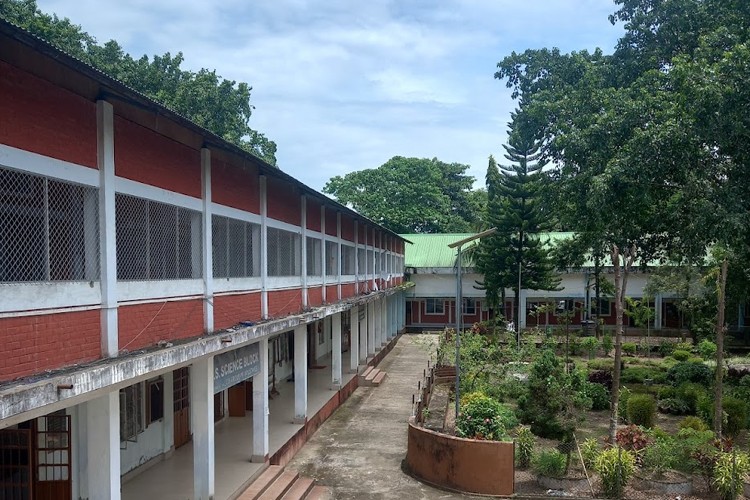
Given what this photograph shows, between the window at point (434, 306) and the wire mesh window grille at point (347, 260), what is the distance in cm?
1730

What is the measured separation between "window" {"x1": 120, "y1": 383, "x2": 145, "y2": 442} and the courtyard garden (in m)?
5.28

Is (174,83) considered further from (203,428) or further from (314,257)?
(203,428)

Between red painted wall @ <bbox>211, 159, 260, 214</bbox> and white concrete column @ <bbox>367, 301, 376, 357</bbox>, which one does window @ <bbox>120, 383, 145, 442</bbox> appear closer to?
red painted wall @ <bbox>211, 159, 260, 214</bbox>

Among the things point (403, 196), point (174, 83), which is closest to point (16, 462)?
point (174, 83)

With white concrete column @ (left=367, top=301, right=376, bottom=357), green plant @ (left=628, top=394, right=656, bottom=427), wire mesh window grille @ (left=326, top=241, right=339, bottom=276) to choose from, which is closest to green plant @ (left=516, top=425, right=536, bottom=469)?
green plant @ (left=628, top=394, right=656, bottom=427)

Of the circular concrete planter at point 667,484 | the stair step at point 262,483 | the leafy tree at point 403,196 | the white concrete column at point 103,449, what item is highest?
the leafy tree at point 403,196

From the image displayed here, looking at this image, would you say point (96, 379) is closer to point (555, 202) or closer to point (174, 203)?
point (174, 203)

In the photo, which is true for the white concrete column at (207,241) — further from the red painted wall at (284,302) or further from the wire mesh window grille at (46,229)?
the red painted wall at (284,302)

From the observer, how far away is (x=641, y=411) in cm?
1434

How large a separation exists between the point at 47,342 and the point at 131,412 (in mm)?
5101

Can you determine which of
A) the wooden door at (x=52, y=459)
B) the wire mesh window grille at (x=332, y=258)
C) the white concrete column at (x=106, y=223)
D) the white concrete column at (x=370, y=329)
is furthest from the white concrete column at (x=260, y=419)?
the white concrete column at (x=370, y=329)

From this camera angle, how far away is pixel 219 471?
973 centimetres

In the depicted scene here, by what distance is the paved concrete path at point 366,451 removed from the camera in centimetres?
1023

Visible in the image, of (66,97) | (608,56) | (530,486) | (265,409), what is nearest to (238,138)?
(608,56)
